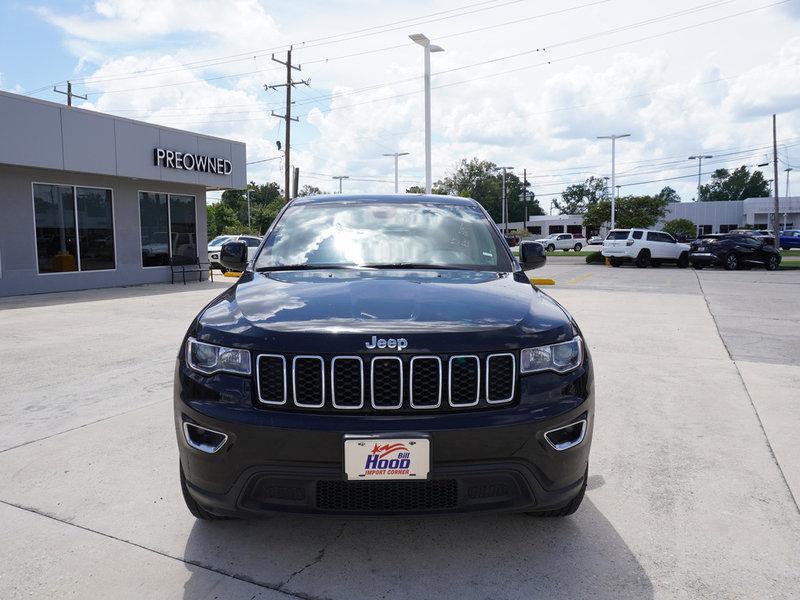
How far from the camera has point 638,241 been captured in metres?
27.7

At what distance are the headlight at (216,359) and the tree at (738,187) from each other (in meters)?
128

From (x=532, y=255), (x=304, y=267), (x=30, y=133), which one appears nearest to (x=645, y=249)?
(x=30, y=133)

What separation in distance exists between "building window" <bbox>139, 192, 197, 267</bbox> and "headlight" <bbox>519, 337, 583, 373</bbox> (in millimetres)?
17396

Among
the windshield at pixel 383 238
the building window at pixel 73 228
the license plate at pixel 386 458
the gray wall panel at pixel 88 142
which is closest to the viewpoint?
the license plate at pixel 386 458

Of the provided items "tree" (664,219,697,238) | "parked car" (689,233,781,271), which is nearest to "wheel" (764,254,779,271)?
"parked car" (689,233,781,271)

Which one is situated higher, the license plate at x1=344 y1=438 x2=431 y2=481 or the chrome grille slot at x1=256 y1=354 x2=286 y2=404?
the chrome grille slot at x1=256 y1=354 x2=286 y2=404

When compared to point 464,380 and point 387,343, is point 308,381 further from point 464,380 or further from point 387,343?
point 464,380

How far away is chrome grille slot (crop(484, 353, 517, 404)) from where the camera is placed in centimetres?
250

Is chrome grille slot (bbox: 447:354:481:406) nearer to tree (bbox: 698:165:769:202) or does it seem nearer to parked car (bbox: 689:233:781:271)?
parked car (bbox: 689:233:781:271)

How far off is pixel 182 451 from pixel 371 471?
0.85m

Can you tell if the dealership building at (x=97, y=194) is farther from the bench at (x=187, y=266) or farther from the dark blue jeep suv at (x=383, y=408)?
the dark blue jeep suv at (x=383, y=408)

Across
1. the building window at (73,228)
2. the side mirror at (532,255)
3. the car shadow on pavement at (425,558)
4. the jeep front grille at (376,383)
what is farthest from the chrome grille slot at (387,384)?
the building window at (73,228)

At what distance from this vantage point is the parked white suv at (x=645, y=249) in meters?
27.6

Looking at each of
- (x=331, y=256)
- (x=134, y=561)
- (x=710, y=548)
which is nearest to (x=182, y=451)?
(x=134, y=561)
